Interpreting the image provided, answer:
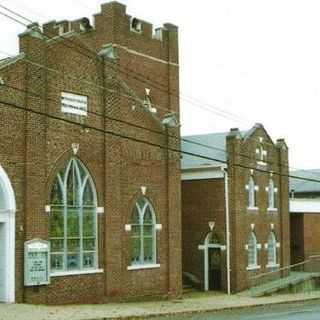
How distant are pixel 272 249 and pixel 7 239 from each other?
21702mm

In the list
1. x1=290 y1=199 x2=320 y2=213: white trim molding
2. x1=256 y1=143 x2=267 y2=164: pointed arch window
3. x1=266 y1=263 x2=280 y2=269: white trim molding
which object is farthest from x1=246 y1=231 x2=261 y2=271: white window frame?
x1=290 y1=199 x2=320 y2=213: white trim molding

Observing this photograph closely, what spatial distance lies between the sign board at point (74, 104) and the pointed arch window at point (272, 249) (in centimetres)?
1817

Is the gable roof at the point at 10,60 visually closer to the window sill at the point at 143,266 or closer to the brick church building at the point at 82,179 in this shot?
the brick church building at the point at 82,179

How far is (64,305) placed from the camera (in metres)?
25.8

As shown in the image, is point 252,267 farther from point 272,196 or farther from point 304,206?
point 304,206

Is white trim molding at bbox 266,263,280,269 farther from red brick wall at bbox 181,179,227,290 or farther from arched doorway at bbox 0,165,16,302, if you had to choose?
arched doorway at bbox 0,165,16,302

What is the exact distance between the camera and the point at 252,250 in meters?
40.2

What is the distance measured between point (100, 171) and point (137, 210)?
116 inches

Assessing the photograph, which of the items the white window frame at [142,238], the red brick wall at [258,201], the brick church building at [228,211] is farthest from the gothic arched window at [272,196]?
the white window frame at [142,238]

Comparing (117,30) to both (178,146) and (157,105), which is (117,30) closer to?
(157,105)

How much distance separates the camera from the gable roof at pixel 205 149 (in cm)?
3919

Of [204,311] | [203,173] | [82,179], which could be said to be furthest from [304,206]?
[82,179]

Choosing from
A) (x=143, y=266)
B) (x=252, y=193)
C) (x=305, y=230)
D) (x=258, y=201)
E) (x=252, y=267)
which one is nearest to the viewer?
(x=143, y=266)

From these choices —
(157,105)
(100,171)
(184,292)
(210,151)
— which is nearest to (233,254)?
(184,292)
